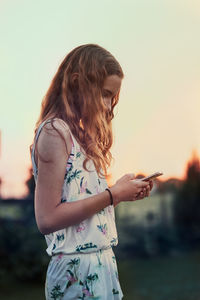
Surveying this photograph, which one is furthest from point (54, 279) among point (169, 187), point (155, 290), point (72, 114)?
point (169, 187)

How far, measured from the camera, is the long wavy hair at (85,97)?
1.75 metres

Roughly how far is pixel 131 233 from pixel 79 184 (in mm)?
8059

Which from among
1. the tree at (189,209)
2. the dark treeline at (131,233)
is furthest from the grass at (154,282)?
the tree at (189,209)

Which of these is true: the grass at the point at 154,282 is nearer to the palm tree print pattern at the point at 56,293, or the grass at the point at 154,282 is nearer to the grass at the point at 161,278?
the grass at the point at 161,278

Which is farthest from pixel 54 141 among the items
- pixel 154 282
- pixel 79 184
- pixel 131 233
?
pixel 154 282

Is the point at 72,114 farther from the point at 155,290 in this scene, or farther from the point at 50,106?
the point at 155,290

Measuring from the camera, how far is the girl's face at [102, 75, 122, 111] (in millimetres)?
1801

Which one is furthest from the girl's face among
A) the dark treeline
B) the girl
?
the dark treeline

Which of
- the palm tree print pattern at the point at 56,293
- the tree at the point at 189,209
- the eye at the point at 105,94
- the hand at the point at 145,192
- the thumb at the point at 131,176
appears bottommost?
the tree at the point at 189,209

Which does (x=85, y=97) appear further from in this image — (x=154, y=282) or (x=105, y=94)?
(x=154, y=282)

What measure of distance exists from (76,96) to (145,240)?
28.1 feet

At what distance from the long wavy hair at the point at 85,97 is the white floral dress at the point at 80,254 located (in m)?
0.06

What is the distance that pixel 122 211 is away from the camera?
942cm

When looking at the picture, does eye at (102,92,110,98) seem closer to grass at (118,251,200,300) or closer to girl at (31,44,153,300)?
girl at (31,44,153,300)
